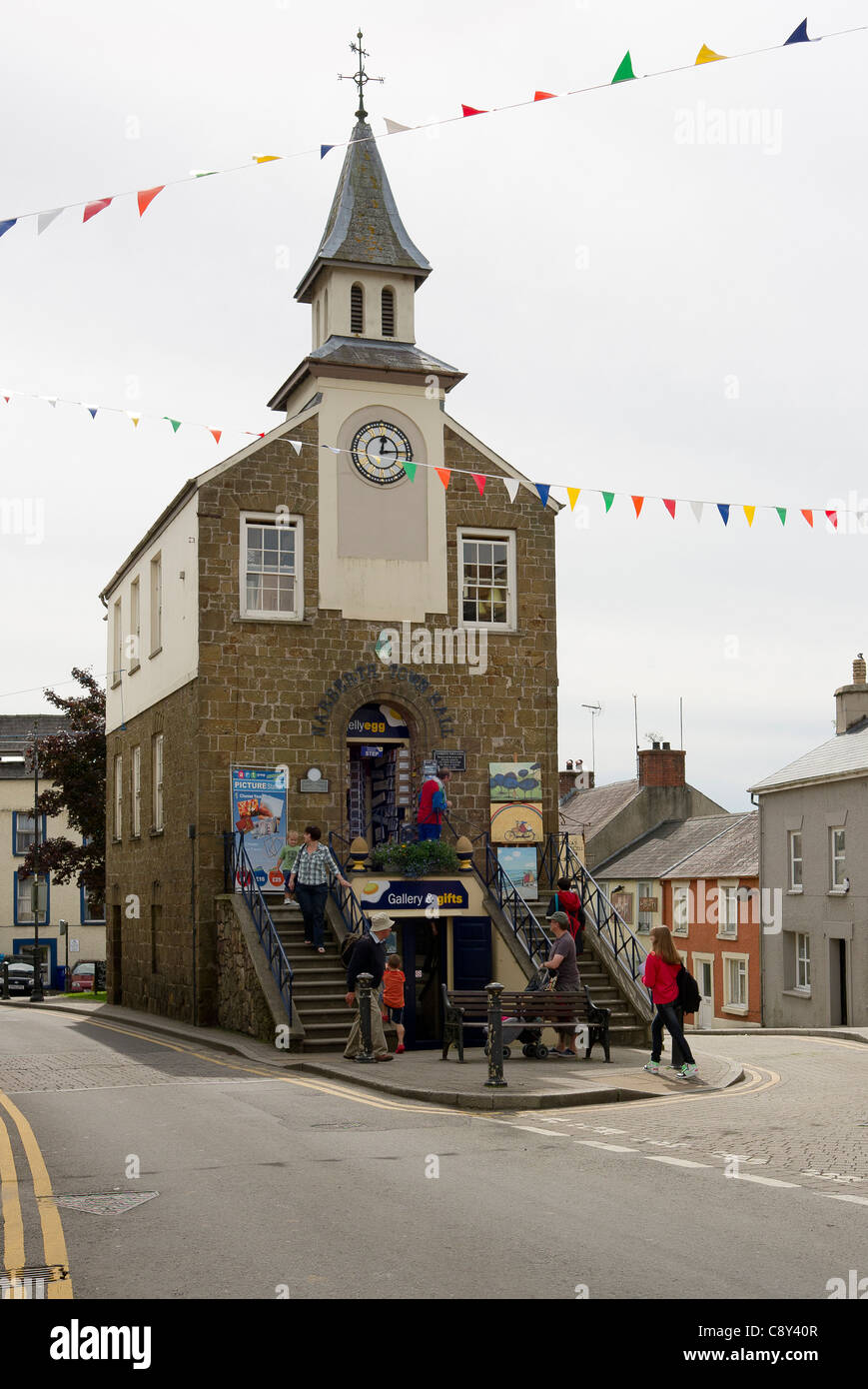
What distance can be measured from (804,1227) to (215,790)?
52.3 feet

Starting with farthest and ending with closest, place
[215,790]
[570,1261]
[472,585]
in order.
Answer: [472,585], [215,790], [570,1261]

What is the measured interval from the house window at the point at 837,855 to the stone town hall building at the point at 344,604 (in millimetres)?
12163

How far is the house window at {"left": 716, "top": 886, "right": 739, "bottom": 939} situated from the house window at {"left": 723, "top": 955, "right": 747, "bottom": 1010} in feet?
2.36

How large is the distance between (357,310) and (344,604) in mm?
5915

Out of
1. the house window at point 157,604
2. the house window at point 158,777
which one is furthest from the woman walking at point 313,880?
the house window at point 157,604

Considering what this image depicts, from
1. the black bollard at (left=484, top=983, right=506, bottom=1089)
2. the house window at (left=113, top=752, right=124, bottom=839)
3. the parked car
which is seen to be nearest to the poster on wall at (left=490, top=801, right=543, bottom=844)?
the house window at (left=113, top=752, right=124, bottom=839)

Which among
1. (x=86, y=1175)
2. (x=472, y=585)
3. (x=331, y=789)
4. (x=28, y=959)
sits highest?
(x=472, y=585)

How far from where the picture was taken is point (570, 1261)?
7133 mm

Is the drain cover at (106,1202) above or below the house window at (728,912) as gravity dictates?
above

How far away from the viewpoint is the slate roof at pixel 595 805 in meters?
51.9

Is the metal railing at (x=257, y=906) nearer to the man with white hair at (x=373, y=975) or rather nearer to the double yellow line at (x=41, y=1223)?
the man with white hair at (x=373, y=975)
